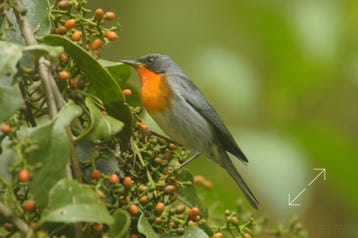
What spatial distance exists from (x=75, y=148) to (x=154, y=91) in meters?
2.61

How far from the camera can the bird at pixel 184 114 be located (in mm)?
5664

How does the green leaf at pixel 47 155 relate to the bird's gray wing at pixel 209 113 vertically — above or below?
above

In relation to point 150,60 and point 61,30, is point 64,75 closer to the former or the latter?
point 61,30

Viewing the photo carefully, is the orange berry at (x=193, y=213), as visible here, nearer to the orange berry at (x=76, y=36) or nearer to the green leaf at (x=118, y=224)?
the green leaf at (x=118, y=224)

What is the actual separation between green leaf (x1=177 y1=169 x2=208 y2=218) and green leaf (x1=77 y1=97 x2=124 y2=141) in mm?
816

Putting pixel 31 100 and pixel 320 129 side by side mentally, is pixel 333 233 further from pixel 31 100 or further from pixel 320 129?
pixel 31 100

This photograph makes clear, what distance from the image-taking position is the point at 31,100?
129 inches

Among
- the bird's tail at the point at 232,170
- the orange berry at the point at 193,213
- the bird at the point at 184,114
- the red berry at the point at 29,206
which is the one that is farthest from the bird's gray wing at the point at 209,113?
the red berry at the point at 29,206

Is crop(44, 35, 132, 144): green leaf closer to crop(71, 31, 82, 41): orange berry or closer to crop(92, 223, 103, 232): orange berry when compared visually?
crop(71, 31, 82, 41): orange berry

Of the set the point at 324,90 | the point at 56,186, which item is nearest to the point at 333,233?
the point at 324,90

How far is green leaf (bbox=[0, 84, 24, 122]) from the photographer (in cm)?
287

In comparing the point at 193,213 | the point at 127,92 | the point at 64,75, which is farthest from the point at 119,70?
the point at 193,213

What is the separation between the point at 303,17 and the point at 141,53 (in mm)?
3537

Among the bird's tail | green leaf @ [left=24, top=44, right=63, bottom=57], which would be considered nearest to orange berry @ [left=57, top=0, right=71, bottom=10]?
green leaf @ [left=24, top=44, right=63, bottom=57]
